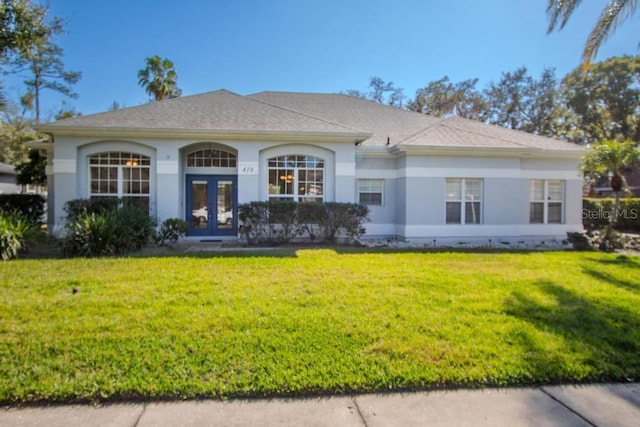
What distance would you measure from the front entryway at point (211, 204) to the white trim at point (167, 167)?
105 cm

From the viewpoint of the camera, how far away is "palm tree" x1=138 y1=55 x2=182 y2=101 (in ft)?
84.2

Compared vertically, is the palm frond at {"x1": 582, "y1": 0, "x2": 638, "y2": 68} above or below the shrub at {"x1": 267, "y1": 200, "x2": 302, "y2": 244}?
above

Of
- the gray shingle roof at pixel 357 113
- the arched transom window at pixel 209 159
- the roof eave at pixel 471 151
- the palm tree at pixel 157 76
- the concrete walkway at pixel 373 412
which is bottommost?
the concrete walkway at pixel 373 412

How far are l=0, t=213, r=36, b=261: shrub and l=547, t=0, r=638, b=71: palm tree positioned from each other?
610 inches

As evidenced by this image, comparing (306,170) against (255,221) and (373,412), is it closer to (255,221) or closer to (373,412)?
(255,221)

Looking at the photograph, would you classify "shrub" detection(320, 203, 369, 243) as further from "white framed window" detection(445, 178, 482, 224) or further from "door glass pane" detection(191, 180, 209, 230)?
"door glass pane" detection(191, 180, 209, 230)

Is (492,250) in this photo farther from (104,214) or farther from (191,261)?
(104,214)

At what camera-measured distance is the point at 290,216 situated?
39.0 ft

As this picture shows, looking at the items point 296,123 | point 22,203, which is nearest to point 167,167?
point 296,123

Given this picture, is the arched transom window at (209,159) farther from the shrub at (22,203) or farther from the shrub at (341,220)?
the shrub at (22,203)

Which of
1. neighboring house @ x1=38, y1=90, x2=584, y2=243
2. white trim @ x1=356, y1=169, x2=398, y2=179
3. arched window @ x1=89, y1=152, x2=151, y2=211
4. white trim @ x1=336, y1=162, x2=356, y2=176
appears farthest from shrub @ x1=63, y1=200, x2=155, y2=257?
white trim @ x1=356, y1=169, x2=398, y2=179

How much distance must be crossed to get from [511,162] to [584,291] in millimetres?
8492

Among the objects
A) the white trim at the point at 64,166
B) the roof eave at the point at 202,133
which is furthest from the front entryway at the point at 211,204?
the white trim at the point at 64,166

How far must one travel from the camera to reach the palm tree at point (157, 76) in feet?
84.2
